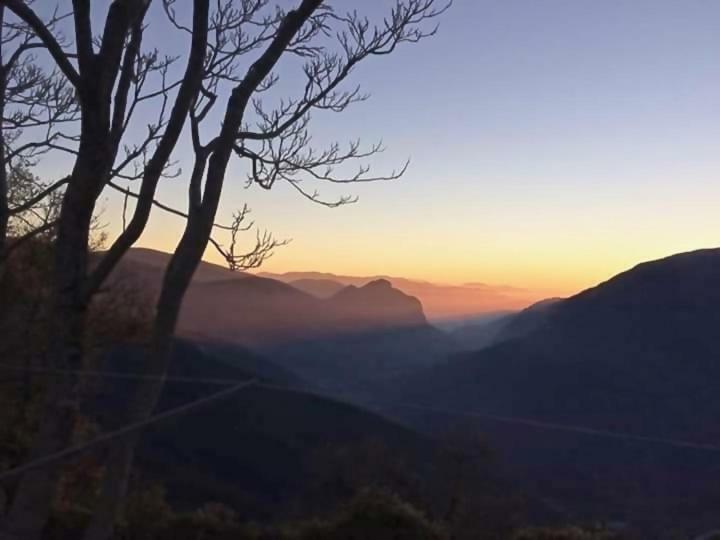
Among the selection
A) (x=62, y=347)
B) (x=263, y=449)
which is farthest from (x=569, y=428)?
(x=263, y=449)

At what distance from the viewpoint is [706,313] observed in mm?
50875

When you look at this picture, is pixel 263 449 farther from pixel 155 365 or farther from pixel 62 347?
pixel 62 347

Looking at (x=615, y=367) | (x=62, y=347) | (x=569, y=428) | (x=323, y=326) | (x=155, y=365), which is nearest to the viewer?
(x=569, y=428)

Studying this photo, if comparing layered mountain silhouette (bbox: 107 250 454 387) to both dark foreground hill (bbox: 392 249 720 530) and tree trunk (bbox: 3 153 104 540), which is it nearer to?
dark foreground hill (bbox: 392 249 720 530)

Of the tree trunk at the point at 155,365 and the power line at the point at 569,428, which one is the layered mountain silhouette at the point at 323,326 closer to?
the tree trunk at the point at 155,365

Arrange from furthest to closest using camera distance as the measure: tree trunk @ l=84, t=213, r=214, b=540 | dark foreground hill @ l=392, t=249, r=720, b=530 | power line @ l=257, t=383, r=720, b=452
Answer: dark foreground hill @ l=392, t=249, r=720, b=530
tree trunk @ l=84, t=213, r=214, b=540
power line @ l=257, t=383, r=720, b=452

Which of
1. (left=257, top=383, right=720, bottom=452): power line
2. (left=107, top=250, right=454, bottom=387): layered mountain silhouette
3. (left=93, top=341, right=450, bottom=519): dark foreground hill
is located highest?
(left=107, top=250, right=454, bottom=387): layered mountain silhouette

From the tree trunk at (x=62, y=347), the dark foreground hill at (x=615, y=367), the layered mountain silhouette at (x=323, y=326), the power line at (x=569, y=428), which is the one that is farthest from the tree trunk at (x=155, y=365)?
the layered mountain silhouette at (x=323, y=326)

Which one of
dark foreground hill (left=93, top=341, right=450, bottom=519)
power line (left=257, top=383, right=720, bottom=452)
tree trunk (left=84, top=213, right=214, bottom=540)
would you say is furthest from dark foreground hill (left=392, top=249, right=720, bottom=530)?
power line (left=257, top=383, right=720, bottom=452)

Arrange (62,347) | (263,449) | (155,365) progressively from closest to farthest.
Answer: (62,347) < (155,365) < (263,449)

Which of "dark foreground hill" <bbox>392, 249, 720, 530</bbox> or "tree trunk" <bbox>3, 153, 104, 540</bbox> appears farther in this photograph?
"dark foreground hill" <bbox>392, 249, 720, 530</bbox>

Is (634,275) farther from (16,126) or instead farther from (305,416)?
(16,126)

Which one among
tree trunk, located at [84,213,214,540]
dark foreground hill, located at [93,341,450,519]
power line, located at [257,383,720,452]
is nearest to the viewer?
power line, located at [257,383,720,452]

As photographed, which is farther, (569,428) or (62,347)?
(62,347)
